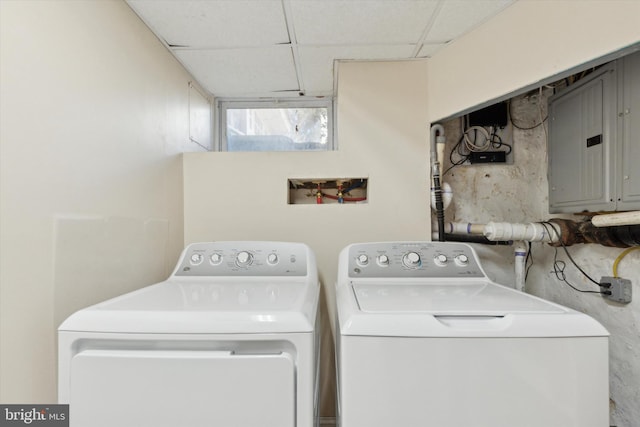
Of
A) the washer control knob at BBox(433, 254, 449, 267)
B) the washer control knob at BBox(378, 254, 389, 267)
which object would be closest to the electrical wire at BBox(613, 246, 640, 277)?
the washer control knob at BBox(433, 254, 449, 267)

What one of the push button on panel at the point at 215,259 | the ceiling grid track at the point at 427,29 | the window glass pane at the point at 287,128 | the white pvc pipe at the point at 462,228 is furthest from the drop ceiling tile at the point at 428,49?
the push button on panel at the point at 215,259

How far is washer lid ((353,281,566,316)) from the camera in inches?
29.4

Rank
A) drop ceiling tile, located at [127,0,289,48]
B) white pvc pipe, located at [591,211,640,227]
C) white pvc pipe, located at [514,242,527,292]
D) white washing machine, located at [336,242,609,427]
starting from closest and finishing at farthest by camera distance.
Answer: white washing machine, located at [336,242,609,427]
white pvc pipe, located at [591,211,640,227]
drop ceiling tile, located at [127,0,289,48]
white pvc pipe, located at [514,242,527,292]

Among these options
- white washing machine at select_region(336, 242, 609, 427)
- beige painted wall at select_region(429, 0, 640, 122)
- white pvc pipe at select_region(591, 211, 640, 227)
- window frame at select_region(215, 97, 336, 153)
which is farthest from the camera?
window frame at select_region(215, 97, 336, 153)

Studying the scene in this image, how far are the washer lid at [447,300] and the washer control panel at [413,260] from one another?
9 cm

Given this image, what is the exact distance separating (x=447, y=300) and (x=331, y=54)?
131 cm

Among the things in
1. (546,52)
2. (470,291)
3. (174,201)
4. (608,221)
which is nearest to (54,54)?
(174,201)

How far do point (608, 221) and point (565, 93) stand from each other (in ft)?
2.24

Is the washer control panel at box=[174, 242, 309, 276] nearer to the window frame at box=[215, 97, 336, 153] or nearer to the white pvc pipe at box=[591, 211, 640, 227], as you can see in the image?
the window frame at box=[215, 97, 336, 153]

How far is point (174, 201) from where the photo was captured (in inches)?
59.1

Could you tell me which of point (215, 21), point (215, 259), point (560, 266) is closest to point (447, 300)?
point (215, 259)

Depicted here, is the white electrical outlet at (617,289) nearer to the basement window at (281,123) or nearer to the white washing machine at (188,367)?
the white washing machine at (188,367)

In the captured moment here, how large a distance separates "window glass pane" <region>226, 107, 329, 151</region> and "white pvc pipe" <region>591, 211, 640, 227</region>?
152 centimetres

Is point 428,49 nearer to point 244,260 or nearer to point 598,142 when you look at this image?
point 598,142
